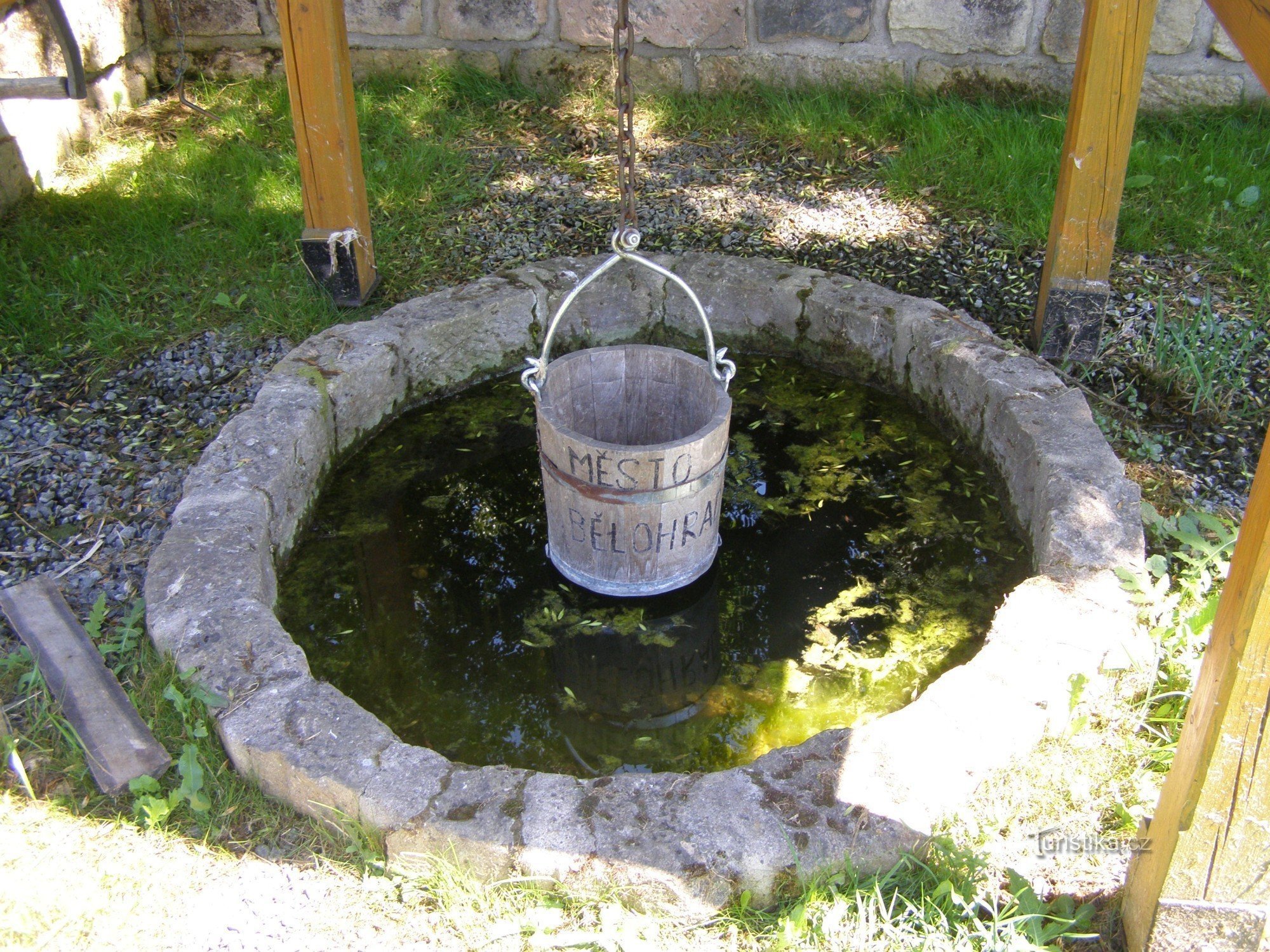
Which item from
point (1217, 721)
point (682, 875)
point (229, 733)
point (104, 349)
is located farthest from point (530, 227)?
point (1217, 721)

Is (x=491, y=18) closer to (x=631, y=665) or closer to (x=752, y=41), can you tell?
(x=752, y=41)

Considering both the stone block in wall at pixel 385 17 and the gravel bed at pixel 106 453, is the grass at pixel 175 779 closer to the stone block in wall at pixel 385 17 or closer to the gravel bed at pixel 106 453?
the gravel bed at pixel 106 453

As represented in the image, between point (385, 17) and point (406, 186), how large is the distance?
1.32 meters

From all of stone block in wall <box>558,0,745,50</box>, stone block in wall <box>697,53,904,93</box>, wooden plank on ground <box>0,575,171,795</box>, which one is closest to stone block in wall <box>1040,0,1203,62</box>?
stone block in wall <box>697,53,904,93</box>

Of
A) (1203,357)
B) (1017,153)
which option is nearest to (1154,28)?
(1017,153)

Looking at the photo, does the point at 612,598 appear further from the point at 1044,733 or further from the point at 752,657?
the point at 1044,733

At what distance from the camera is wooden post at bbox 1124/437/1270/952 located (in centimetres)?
162

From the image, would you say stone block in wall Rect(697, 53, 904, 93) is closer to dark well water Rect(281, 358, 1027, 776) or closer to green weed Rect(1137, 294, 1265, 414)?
green weed Rect(1137, 294, 1265, 414)

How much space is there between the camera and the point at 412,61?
5438 millimetres

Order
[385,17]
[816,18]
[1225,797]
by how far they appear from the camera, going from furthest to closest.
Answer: [385,17] < [816,18] < [1225,797]

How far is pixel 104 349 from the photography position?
3.70 m

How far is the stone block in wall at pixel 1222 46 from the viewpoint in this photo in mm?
4742

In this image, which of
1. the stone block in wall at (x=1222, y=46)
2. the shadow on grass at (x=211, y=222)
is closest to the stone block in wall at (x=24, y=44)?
the shadow on grass at (x=211, y=222)

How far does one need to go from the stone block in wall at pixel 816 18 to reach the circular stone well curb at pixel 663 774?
2298 millimetres
